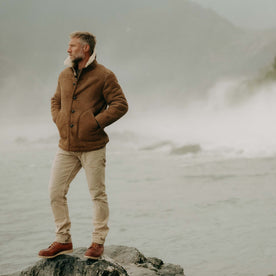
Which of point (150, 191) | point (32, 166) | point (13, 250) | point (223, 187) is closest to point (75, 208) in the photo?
point (150, 191)

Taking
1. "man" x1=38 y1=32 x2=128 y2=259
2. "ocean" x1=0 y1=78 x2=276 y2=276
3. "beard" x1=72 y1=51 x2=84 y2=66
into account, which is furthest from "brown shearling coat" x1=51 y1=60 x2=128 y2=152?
"ocean" x1=0 y1=78 x2=276 y2=276

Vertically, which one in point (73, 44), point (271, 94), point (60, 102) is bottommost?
point (60, 102)

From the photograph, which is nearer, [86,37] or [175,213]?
[86,37]

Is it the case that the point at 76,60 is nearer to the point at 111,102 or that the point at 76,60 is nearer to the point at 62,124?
the point at 111,102

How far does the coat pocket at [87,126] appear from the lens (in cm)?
527

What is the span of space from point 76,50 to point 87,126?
76cm

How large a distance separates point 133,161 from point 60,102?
196ft

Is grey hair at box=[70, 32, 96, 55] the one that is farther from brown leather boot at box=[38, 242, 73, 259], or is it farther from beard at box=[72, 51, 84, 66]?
brown leather boot at box=[38, 242, 73, 259]

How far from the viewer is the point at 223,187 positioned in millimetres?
40938

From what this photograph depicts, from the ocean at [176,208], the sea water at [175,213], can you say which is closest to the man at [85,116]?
the sea water at [175,213]

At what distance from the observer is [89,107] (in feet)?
17.4

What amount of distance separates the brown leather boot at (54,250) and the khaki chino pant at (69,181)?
2.3 inches

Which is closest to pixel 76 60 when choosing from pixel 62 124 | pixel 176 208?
pixel 62 124

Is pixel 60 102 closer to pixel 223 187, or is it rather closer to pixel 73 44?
pixel 73 44
